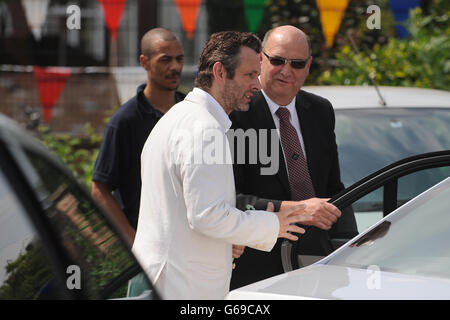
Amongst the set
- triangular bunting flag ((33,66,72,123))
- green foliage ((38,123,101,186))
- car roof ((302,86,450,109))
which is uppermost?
car roof ((302,86,450,109))

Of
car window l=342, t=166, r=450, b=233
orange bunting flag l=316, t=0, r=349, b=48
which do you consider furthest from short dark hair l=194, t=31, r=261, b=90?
orange bunting flag l=316, t=0, r=349, b=48

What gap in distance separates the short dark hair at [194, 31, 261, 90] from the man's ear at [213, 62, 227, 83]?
11 millimetres

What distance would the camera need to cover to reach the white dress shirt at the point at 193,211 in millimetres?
2775

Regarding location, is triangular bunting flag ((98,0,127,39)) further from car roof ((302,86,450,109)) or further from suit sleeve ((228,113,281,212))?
suit sleeve ((228,113,281,212))

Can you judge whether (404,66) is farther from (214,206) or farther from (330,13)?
(214,206)

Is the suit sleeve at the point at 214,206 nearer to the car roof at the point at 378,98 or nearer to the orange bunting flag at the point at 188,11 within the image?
the car roof at the point at 378,98

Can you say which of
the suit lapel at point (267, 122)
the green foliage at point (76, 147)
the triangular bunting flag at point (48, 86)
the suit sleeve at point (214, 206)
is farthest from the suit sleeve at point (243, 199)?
the triangular bunting flag at point (48, 86)

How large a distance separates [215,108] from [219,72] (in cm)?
13

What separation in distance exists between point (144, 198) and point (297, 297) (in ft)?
2.76

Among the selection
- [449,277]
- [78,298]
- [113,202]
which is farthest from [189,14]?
[78,298]

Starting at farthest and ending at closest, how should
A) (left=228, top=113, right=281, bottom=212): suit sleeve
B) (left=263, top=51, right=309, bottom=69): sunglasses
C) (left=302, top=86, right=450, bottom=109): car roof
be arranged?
1. (left=302, top=86, right=450, bottom=109): car roof
2. (left=263, top=51, right=309, bottom=69): sunglasses
3. (left=228, top=113, right=281, bottom=212): suit sleeve

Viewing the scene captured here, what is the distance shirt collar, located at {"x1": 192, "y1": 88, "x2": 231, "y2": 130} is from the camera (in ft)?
9.64

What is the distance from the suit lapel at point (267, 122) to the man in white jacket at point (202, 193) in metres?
0.52

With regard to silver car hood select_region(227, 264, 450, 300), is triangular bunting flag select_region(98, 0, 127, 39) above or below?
above
